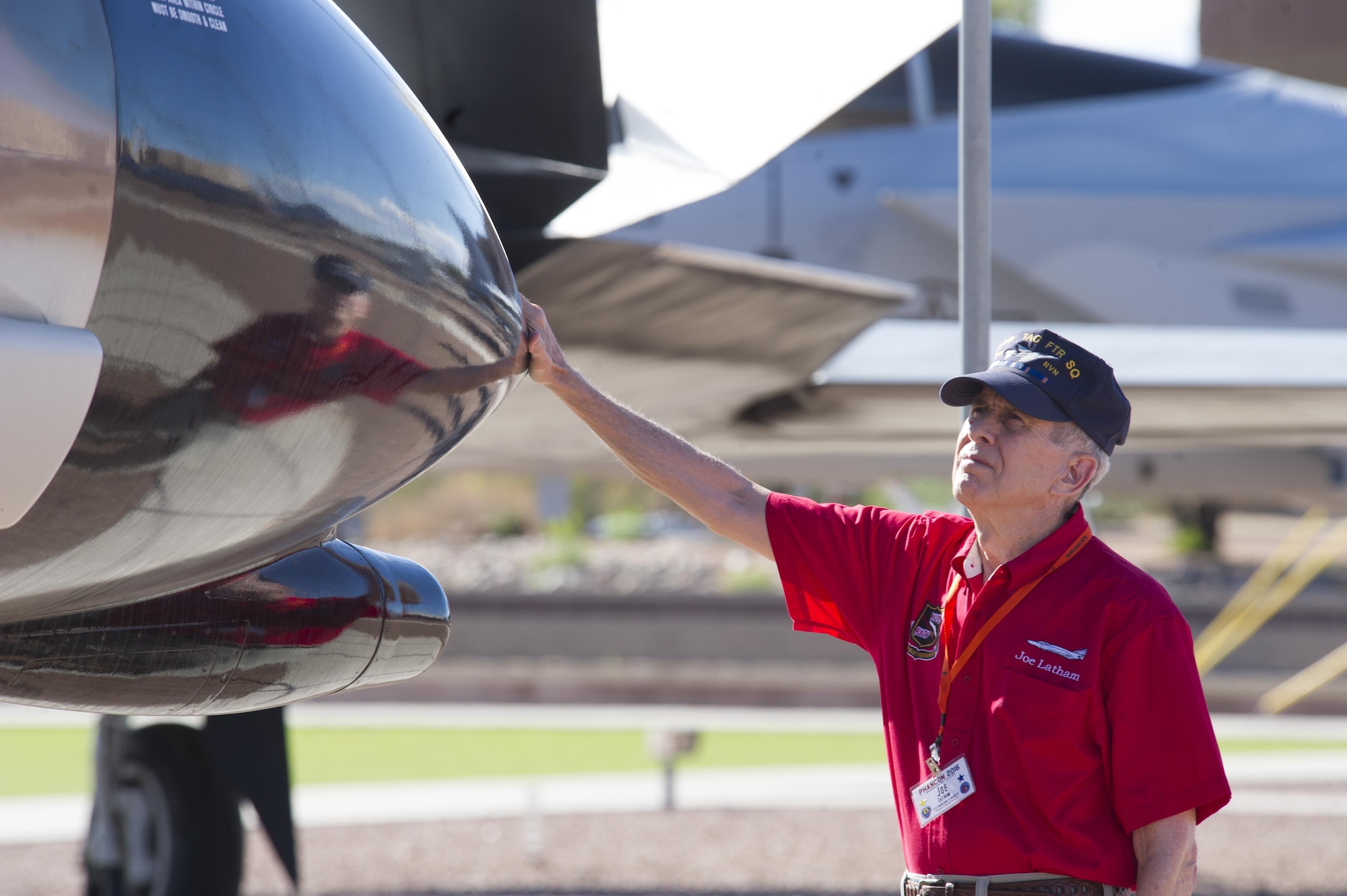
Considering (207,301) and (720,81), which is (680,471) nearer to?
(207,301)

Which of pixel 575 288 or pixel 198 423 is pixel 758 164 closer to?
pixel 575 288

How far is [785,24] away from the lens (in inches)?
134

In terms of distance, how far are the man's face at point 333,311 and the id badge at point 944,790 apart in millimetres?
1138

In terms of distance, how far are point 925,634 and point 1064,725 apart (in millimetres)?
316

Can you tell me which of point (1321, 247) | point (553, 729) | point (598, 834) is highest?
point (1321, 247)

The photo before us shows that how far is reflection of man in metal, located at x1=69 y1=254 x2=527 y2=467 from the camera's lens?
5.09 ft

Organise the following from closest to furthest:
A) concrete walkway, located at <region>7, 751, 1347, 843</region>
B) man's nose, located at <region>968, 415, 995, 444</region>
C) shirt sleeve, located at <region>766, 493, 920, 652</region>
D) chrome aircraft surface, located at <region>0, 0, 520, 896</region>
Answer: chrome aircraft surface, located at <region>0, 0, 520, 896</region> < man's nose, located at <region>968, 415, 995, 444</region> < shirt sleeve, located at <region>766, 493, 920, 652</region> < concrete walkway, located at <region>7, 751, 1347, 843</region>

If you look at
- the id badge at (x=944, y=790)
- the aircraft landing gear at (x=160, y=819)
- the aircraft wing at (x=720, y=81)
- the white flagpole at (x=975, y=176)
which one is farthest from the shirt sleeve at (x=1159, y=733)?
the aircraft landing gear at (x=160, y=819)

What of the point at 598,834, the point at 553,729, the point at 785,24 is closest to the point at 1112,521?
the point at 553,729

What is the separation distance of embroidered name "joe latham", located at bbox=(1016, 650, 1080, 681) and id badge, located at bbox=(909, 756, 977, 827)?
187 mm

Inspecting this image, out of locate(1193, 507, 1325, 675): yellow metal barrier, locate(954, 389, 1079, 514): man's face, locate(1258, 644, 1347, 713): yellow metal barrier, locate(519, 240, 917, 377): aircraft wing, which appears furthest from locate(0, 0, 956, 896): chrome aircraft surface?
locate(1193, 507, 1325, 675): yellow metal barrier

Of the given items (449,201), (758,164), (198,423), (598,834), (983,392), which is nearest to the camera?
(198,423)

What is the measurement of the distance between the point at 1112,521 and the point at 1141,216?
124ft

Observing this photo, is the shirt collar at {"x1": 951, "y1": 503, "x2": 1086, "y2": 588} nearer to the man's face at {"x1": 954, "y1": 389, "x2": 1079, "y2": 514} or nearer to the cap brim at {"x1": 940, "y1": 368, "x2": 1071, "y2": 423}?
the man's face at {"x1": 954, "y1": 389, "x2": 1079, "y2": 514}
